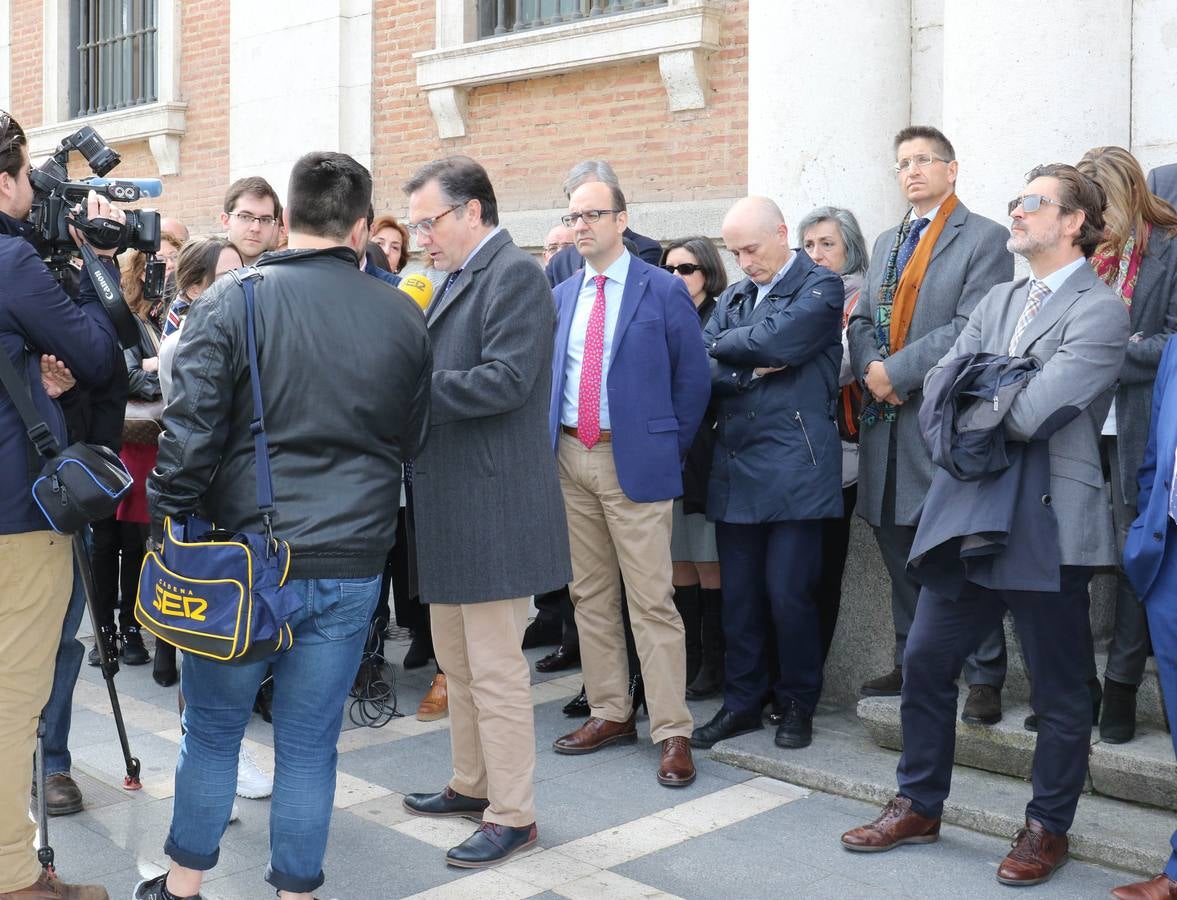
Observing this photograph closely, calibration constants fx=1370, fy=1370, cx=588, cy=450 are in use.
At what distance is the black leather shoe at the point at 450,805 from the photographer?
177 inches

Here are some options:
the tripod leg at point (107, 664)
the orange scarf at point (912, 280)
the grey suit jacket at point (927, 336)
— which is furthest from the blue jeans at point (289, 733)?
the orange scarf at point (912, 280)

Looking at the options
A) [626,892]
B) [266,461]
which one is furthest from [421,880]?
[266,461]

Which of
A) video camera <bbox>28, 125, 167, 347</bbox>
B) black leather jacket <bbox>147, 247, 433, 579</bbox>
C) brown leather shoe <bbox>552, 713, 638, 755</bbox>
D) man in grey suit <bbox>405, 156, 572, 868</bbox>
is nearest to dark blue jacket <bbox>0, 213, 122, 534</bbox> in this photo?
video camera <bbox>28, 125, 167, 347</bbox>

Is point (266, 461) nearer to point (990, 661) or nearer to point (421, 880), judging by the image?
point (421, 880)

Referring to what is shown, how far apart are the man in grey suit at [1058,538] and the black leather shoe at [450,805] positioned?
1.20 metres

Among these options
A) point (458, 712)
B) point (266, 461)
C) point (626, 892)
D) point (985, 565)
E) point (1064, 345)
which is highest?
point (1064, 345)

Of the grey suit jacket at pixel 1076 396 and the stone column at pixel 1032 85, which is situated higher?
the stone column at pixel 1032 85

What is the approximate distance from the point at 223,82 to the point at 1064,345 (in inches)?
349

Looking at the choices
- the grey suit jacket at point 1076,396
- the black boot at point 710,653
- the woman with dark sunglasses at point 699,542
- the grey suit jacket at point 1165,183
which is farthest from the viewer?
the black boot at point 710,653

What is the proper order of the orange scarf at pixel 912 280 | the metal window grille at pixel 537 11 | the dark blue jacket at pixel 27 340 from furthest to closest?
the metal window grille at pixel 537 11 → the orange scarf at pixel 912 280 → the dark blue jacket at pixel 27 340

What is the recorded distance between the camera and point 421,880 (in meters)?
3.99

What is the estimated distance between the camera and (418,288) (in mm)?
4184

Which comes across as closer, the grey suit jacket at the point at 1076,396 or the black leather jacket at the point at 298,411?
the black leather jacket at the point at 298,411

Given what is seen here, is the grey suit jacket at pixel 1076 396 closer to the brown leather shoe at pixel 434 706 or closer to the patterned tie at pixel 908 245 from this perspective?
the patterned tie at pixel 908 245
